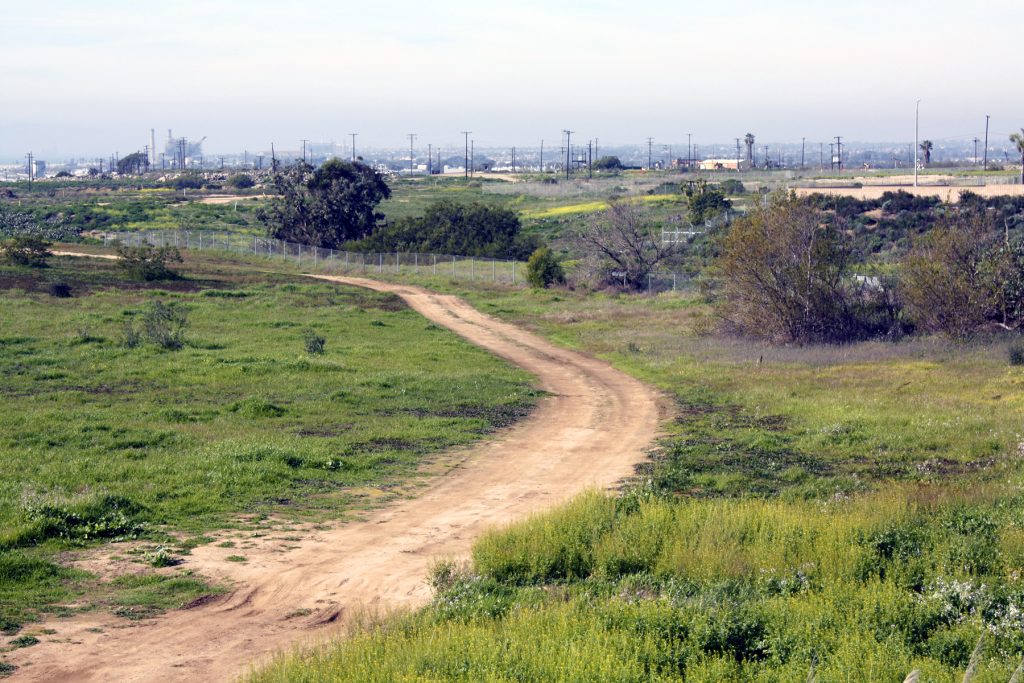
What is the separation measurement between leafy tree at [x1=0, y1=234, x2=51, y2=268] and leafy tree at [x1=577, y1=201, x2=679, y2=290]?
26.8 metres

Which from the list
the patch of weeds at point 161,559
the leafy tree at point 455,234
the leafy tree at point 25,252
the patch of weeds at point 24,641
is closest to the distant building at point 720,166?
the leafy tree at point 455,234

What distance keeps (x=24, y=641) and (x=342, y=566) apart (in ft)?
10.8

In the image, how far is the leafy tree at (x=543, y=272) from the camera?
4794cm

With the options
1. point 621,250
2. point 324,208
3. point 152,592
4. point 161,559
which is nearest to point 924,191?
point 621,250

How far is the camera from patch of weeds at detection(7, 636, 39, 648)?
870 cm

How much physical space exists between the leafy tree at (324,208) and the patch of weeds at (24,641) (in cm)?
6299

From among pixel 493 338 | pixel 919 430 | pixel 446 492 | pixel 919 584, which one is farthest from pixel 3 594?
pixel 493 338

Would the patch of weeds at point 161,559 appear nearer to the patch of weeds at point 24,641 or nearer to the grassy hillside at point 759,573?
the patch of weeds at point 24,641

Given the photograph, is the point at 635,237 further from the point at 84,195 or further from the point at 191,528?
the point at 84,195

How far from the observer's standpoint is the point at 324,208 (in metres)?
70.9

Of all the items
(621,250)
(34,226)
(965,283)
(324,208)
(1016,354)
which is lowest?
(1016,354)

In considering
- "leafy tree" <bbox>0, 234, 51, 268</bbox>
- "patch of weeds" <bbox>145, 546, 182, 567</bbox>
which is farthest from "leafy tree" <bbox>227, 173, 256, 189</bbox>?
"patch of weeds" <bbox>145, 546, 182, 567</bbox>

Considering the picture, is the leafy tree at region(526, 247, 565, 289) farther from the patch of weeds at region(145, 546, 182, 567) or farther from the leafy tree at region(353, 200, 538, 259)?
the patch of weeds at region(145, 546, 182, 567)

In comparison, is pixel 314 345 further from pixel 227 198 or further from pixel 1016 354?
pixel 227 198
